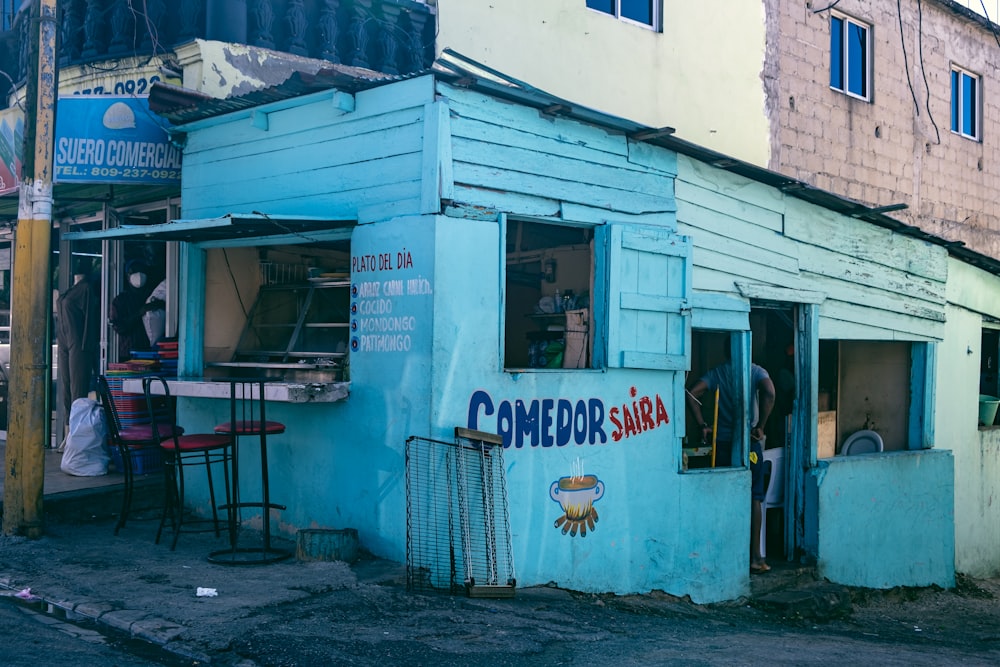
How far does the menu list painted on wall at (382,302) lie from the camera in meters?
7.06

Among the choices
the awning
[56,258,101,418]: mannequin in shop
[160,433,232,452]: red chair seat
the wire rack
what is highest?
the awning

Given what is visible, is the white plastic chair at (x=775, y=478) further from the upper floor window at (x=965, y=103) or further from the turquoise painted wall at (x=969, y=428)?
the upper floor window at (x=965, y=103)

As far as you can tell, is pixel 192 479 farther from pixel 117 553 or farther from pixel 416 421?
pixel 416 421

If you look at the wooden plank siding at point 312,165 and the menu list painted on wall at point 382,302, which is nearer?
the menu list painted on wall at point 382,302

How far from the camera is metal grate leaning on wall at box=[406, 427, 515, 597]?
Answer: 6.78 m

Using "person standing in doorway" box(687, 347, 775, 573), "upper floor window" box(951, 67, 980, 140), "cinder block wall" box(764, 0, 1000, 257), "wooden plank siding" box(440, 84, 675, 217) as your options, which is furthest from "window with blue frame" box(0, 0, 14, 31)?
"upper floor window" box(951, 67, 980, 140)

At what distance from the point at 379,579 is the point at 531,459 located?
1.45 meters

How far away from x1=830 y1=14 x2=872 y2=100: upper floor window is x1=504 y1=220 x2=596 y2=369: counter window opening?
6.80 metres

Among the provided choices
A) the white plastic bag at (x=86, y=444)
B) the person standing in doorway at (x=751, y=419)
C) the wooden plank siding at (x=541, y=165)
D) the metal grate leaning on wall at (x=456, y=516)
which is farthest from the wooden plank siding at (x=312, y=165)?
the person standing in doorway at (x=751, y=419)

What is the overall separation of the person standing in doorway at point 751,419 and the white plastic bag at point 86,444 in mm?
5426

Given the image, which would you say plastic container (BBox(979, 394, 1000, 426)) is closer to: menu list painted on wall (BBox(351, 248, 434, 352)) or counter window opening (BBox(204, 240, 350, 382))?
counter window opening (BBox(204, 240, 350, 382))

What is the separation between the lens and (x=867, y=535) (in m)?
10.4

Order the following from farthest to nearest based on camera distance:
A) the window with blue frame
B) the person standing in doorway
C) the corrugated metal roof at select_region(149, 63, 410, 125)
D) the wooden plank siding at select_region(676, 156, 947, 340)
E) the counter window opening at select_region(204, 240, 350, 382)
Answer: the window with blue frame → the person standing in doorway → the wooden plank siding at select_region(676, 156, 947, 340) → the counter window opening at select_region(204, 240, 350, 382) → the corrugated metal roof at select_region(149, 63, 410, 125)

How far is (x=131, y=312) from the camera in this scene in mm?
9695
